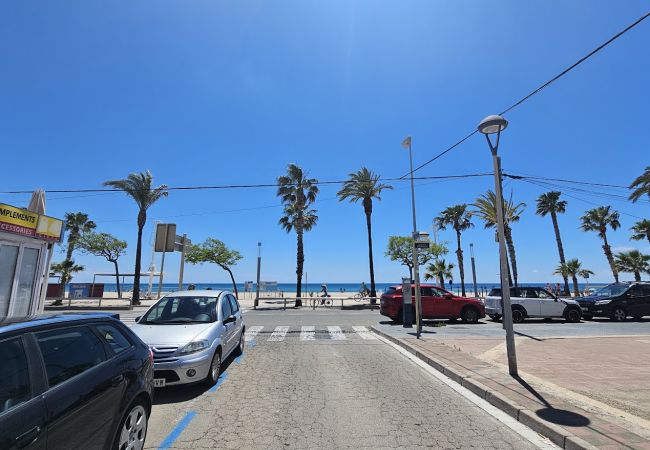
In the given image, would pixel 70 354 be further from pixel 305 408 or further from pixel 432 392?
pixel 432 392

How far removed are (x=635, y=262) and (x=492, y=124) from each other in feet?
137

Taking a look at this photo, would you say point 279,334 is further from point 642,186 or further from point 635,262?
point 635,262

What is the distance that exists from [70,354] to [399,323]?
1543 cm

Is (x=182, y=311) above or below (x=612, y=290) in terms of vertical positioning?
below

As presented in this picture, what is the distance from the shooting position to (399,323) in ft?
56.2

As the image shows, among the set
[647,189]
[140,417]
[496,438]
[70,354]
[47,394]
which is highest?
[647,189]

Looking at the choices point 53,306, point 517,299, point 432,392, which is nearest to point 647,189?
point 517,299

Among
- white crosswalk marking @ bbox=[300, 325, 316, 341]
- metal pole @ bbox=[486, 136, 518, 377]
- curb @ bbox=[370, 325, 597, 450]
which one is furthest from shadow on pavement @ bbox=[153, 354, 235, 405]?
white crosswalk marking @ bbox=[300, 325, 316, 341]

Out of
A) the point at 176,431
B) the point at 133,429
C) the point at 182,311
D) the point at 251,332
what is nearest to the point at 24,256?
the point at 251,332

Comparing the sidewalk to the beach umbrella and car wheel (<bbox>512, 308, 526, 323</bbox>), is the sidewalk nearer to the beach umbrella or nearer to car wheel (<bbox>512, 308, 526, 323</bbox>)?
car wheel (<bbox>512, 308, 526, 323</bbox>)

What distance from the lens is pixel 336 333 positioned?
1387 cm

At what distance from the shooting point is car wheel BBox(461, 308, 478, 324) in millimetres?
17517

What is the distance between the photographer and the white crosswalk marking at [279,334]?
12.3m

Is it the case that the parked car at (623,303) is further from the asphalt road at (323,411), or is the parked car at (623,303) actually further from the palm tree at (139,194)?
the palm tree at (139,194)
